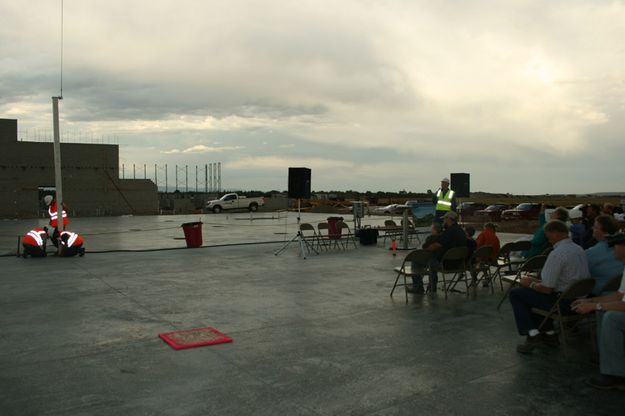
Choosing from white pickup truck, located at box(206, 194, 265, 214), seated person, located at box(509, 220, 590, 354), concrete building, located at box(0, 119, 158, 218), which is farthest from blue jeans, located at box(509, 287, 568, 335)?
concrete building, located at box(0, 119, 158, 218)

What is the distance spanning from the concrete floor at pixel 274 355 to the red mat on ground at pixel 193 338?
115 millimetres

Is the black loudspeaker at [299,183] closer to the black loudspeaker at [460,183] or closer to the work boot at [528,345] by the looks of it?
the black loudspeaker at [460,183]

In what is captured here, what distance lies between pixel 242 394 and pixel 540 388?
232cm

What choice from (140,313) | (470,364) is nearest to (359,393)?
(470,364)

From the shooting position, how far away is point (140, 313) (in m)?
6.74

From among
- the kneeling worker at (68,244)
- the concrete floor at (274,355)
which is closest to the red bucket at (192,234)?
the kneeling worker at (68,244)

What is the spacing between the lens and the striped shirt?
4.88 m

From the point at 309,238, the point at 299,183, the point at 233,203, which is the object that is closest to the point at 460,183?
the point at 309,238

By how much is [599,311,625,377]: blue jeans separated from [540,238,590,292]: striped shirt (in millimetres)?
875

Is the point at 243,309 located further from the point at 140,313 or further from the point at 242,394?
the point at 242,394

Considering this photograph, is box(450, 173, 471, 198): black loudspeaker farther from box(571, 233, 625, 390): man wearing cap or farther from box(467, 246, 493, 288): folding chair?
box(571, 233, 625, 390): man wearing cap

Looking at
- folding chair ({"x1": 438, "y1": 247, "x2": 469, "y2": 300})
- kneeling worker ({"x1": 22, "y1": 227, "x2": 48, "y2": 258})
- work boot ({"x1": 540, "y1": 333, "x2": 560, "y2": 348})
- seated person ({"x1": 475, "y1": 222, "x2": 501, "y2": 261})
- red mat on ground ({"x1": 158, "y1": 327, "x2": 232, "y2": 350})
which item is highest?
seated person ({"x1": 475, "y1": 222, "x2": 501, "y2": 261})

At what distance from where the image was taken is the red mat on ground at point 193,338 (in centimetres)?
530

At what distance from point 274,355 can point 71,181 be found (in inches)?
1682
